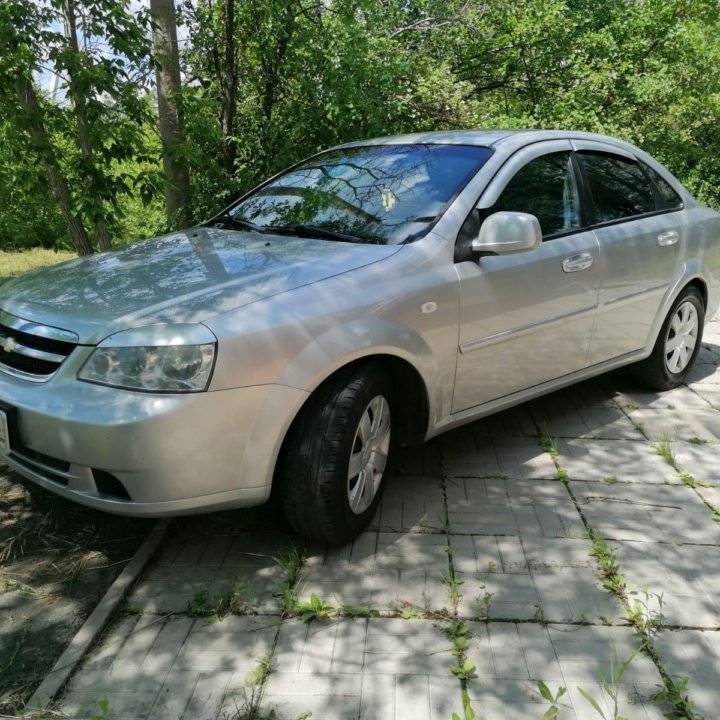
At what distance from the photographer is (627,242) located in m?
4.07

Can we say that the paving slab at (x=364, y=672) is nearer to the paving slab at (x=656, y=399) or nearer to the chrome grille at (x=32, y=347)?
the chrome grille at (x=32, y=347)

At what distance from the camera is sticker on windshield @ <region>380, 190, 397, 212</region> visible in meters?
3.40

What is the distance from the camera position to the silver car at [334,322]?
7.97ft

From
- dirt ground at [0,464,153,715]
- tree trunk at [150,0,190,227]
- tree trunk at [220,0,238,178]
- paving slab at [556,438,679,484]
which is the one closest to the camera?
dirt ground at [0,464,153,715]

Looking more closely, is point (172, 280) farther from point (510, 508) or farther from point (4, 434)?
point (510, 508)

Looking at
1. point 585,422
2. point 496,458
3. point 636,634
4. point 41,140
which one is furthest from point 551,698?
point 41,140

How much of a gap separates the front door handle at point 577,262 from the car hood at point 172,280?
1083mm

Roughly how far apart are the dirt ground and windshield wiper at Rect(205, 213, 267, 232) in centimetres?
156

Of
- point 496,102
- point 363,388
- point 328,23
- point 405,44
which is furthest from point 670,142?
point 363,388

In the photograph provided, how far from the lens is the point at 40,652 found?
7.73ft

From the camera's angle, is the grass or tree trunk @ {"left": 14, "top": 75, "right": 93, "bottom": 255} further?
the grass

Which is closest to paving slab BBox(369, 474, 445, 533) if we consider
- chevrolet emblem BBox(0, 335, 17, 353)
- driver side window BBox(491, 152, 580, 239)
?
driver side window BBox(491, 152, 580, 239)

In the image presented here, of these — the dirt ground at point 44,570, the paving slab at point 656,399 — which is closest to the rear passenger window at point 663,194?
the paving slab at point 656,399

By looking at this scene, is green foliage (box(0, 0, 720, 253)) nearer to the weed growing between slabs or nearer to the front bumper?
the weed growing between slabs
